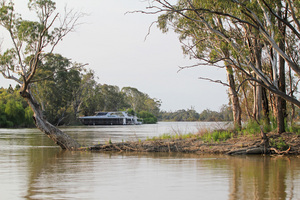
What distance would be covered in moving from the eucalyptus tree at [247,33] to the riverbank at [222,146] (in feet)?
5.78

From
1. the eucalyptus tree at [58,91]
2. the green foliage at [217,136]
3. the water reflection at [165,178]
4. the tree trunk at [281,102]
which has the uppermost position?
the eucalyptus tree at [58,91]

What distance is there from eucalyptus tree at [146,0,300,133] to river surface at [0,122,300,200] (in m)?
2.48

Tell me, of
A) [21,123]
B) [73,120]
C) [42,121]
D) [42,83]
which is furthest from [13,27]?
[73,120]

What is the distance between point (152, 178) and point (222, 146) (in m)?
5.96

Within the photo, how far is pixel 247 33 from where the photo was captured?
14250mm

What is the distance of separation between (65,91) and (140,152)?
63397 millimetres

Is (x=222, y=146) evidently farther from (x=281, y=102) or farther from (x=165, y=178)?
(x=165, y=178)

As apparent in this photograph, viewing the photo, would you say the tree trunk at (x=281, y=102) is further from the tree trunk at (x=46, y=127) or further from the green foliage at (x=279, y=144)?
the tree trunk at (x=46, y=127)

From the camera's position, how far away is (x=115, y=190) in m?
7.00

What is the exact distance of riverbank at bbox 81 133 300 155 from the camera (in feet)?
42.3

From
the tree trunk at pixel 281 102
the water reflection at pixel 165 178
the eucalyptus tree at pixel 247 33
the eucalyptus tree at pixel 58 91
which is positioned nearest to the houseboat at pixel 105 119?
the eucalyptus tree at pixel 58 91

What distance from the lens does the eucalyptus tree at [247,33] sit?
11.0 metres

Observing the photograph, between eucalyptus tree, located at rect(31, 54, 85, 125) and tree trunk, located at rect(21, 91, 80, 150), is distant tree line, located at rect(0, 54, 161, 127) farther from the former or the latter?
tree trunk, located at rect(21, 91, 80, 150)

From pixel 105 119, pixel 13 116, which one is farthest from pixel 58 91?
pixel 105 119
